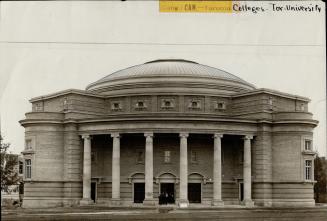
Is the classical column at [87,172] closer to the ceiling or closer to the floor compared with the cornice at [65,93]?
closer to the floor

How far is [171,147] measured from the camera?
50125mm

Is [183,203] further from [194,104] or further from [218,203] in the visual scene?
[194,104]

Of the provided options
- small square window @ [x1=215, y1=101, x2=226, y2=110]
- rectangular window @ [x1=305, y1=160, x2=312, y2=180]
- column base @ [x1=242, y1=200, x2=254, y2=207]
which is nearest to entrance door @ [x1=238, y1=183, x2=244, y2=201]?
column base @ [x1=242, y1=200, x2=254, y2=207]

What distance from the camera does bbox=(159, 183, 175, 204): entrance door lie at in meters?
48.6

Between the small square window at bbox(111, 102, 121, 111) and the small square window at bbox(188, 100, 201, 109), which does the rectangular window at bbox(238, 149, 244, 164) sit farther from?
the small square window at bbox(111, 102, 121, 111)

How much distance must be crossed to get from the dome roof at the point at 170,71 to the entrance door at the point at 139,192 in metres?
10.3

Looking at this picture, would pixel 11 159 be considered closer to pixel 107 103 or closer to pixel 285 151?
pixel 107 103

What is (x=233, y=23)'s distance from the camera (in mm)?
26500

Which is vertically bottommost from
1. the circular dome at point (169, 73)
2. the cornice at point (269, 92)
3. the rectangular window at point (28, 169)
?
the rectangular window at point (28, 169)

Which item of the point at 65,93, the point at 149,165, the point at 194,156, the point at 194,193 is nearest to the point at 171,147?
the point at 194,156

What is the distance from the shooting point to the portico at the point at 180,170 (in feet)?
154

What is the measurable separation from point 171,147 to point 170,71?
811 cm

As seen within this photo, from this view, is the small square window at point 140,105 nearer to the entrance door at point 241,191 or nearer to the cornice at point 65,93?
the cornice at point 65,93

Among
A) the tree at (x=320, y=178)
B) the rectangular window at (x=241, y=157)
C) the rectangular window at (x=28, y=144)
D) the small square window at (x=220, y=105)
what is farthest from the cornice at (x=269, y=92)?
the rectangular window at (x=28, y=144)
